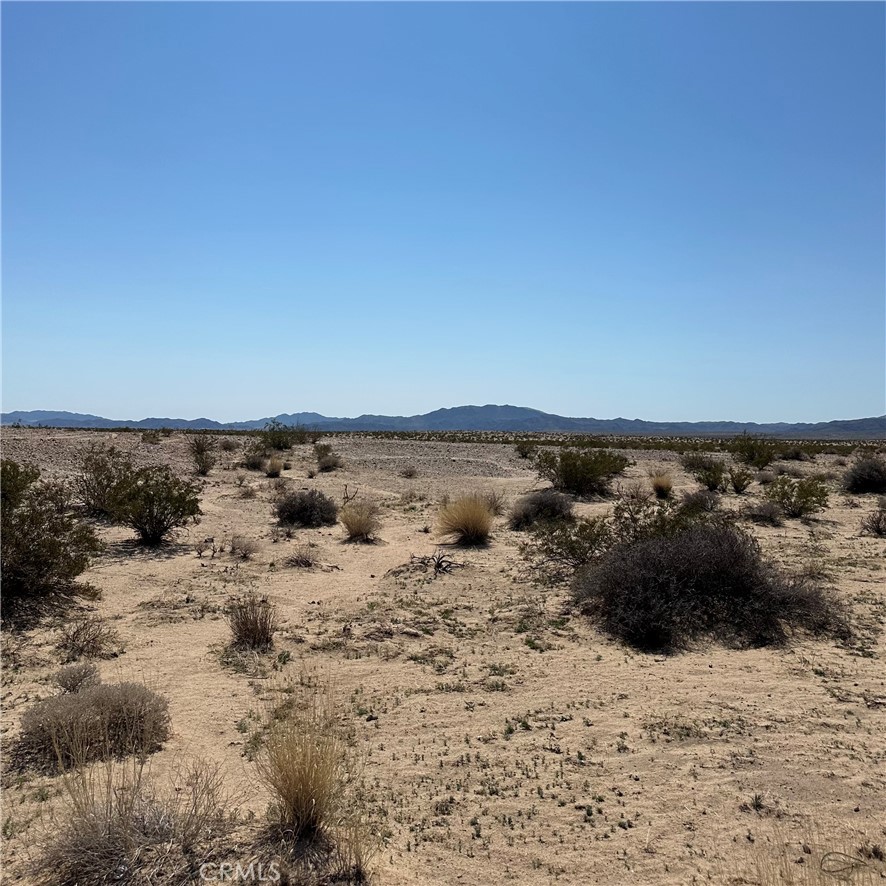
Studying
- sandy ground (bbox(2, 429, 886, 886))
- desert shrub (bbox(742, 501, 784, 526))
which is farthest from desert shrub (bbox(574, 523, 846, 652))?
desert shrub (bbox(742, 501, 784, 526))

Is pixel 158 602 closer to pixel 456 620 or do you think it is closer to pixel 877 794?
pixel 456 620

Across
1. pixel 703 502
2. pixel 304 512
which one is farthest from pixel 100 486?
pixel 703 502

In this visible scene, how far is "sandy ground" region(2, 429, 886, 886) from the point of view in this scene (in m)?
3.83

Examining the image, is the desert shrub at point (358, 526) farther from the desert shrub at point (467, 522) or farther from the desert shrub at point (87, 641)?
the desert shrub at point (87, 641)

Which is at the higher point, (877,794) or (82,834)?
(82,834)

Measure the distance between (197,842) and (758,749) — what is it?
4.09 m

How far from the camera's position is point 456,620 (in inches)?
324

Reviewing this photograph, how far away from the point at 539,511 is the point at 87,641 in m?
10.3

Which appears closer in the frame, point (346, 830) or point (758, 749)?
point (346, 830)

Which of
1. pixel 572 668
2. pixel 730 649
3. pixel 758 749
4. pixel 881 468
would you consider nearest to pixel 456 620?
pixel 572 668

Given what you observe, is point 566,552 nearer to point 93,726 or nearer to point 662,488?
point 93,726

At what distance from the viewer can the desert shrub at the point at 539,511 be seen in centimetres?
1453

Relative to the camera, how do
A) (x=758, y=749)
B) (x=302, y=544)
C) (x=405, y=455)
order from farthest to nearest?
(x=405, y=455) → (x=302, y=544) → (x=758, y=749)

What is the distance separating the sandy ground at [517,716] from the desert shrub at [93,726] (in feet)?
0.83
